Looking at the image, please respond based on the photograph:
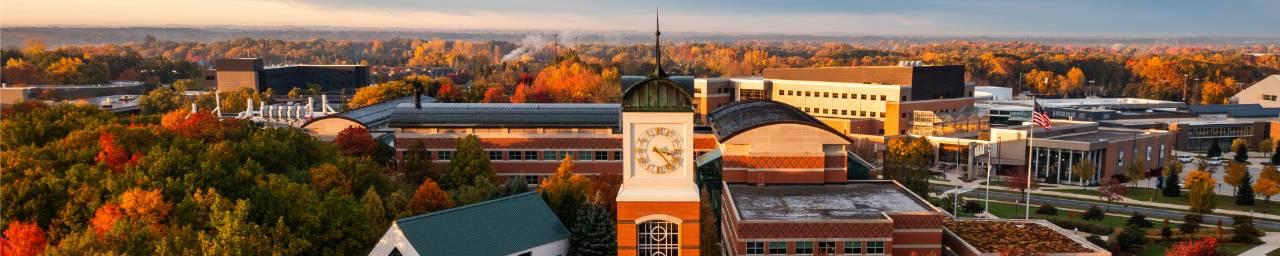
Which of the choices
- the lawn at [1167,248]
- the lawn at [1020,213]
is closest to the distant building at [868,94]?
the lawn at [1020,213]

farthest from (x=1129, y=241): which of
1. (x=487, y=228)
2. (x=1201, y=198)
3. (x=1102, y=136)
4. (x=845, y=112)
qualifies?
(x=845, y=112)

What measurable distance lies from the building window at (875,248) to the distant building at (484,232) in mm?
12789

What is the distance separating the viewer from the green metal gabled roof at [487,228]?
111ft

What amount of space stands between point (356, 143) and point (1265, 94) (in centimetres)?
12413

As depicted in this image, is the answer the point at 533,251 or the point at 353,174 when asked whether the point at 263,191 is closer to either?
the point at 353,174

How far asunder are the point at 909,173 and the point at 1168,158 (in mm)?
38065

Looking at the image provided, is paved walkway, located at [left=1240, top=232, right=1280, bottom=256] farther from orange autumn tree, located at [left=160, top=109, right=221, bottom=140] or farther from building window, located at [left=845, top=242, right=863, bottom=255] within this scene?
orange autumn tree, located at [left=160, top=109, right=221, bottom=140]

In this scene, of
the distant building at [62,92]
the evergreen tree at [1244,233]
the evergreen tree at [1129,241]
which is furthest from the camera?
the distant building at [62,92]

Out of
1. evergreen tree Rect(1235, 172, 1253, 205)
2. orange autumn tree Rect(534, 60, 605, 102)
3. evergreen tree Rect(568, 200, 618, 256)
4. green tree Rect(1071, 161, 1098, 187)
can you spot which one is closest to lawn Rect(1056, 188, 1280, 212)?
evergreen tree Rect(1235, 172, 1253, 205)

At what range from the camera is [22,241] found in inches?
1289

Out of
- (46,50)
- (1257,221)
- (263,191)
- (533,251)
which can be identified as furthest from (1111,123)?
(46,50)

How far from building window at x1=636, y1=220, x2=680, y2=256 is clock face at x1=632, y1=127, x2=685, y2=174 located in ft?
4.97

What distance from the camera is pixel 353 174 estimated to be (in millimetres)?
44375

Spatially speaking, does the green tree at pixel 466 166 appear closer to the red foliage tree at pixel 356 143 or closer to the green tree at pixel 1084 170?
the red foliage tree at pixel 356 143
